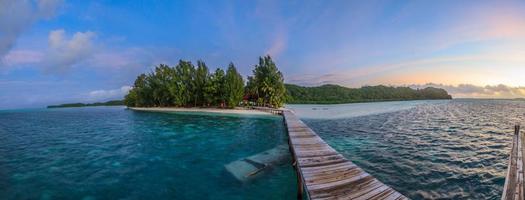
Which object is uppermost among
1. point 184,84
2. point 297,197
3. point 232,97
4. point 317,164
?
point 184,84

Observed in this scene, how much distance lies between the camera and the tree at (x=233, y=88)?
51656 millimetres

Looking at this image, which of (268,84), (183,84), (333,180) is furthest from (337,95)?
(333,180)

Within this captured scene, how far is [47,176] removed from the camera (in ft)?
36.3

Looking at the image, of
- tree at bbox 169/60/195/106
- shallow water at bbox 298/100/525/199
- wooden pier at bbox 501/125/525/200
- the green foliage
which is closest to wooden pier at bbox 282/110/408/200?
shallow water at bbox 298/100/525/199

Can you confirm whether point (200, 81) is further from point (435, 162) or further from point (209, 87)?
point (435, 162)

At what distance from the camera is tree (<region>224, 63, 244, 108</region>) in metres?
51.7

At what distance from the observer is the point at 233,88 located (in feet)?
169

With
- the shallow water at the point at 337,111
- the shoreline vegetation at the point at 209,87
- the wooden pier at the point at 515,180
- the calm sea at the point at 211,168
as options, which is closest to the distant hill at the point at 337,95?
the shallow water at the point at 337,111

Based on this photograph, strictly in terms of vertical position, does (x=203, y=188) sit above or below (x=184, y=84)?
below

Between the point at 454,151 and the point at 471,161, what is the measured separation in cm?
239

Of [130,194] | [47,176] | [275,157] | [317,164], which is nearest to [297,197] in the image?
[317,164]

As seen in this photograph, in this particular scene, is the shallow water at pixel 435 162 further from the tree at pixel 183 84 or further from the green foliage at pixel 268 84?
the tree at pixel 183 84

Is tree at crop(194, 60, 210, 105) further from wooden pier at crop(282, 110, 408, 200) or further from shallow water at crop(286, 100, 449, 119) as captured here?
wooden pier at crop(282, 110, 408, 200)

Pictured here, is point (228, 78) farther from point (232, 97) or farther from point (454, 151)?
point (454, 151)
